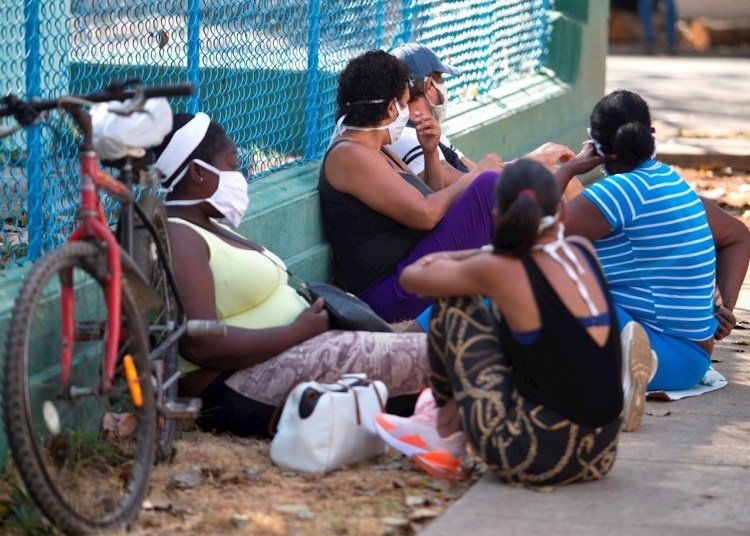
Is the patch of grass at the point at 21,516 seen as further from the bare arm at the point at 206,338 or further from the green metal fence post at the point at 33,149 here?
the green metal fence post at the point at 33,149

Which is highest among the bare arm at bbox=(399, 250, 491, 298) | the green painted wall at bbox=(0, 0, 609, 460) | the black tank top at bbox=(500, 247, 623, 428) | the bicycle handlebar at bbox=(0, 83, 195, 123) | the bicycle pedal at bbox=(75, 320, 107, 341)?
the bicycle handlebar at bbox=(0, 83, 195, 123)

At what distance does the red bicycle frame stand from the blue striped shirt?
2.10 m

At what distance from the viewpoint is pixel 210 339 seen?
178 inches

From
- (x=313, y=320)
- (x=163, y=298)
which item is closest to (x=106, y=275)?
(x=163, y=298)

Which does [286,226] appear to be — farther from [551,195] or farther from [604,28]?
[604,28]

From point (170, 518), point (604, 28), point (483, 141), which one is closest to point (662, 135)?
point (604, 28)

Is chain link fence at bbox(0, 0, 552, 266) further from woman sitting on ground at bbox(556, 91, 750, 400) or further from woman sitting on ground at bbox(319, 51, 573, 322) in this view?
woman sitting on ground at bbox(556, 91, 750, 400)

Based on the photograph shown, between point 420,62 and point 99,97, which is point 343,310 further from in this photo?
point 420,62

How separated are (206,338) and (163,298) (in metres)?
0.21

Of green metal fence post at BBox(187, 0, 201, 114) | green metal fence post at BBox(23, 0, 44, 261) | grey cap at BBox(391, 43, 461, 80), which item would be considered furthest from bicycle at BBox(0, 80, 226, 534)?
grey cap at BBox(391, 43, 461, 80)

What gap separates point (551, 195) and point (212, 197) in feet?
4.23

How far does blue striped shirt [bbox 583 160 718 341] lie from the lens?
5176 millimetres

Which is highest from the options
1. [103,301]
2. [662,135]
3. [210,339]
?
[103,301]

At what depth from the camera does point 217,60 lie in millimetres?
5969
